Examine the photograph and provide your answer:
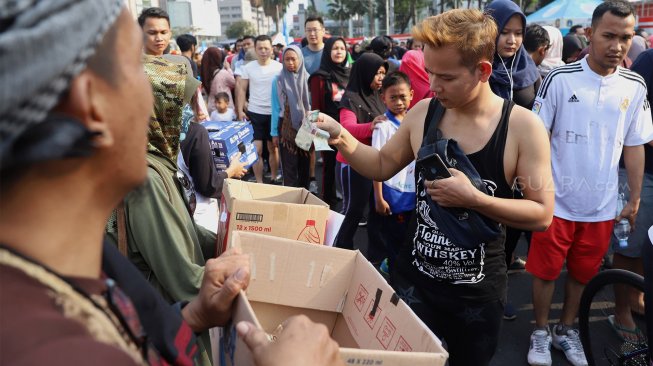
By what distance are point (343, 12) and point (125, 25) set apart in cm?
7882

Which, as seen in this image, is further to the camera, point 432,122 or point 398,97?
point 398,97

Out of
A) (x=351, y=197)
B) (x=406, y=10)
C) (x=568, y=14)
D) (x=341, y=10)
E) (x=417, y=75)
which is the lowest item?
(x=351, y=197)

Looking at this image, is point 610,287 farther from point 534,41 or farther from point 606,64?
point 534,41

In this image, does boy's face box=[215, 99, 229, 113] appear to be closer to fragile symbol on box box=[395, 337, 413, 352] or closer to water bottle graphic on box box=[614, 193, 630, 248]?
water bottle graphic on box box=[614, 193, 630, 248]

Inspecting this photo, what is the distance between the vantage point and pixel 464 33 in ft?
6.26

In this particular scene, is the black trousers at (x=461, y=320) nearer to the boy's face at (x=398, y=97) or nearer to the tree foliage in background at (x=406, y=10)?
the boy's face at (x=398, y=97)

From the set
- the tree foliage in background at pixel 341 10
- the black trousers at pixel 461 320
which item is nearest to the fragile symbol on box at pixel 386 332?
the black trousers at pixel 461 320

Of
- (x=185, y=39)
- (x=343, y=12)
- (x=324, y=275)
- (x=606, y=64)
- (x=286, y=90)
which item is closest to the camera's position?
(x=324, y=275)

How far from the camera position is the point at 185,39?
8570 mm

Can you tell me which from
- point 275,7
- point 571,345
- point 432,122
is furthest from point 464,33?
point 275,7

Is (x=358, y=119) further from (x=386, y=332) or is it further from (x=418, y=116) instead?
(x=386, y=332)

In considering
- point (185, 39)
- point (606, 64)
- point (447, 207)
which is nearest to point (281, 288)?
point (447, 207)

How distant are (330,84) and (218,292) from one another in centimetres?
478

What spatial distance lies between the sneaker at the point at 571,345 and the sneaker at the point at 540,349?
0.09 m
